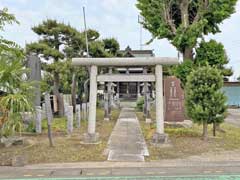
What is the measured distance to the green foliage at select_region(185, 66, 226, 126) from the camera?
12625mm

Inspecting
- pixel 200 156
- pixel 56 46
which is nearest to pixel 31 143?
pixel 200 156

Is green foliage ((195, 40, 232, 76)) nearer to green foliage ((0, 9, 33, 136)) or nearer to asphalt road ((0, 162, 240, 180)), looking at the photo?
green foliage ((0, 9, 33, 136))

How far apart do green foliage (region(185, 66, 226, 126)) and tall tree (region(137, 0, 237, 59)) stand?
9132 millimetres

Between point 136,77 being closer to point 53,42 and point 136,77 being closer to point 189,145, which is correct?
point 189,145

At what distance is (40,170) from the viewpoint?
8344mm

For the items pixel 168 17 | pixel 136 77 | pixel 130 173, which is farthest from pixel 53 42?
pixel 130 173

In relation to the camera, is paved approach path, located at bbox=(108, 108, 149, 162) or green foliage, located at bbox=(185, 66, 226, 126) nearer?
paved approach path, located at bbox=(108, 108, 149, 162)

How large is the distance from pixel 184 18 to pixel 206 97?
10775 mm

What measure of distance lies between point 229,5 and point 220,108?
10845 millimetres

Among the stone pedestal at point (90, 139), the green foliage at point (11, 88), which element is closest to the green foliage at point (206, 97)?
the stone pedestal at point (90, 139)

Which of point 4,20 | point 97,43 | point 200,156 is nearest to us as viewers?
point 200,156

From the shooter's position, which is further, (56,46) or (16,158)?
(56,46)

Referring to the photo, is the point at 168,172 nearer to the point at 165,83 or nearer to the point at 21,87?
the point at 21,87

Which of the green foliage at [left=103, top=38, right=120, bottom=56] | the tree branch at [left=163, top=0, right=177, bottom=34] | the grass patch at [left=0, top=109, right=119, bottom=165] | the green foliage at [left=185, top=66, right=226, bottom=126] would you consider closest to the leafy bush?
the green foliage at [left=185, top=66, right=226, bottom=126]
